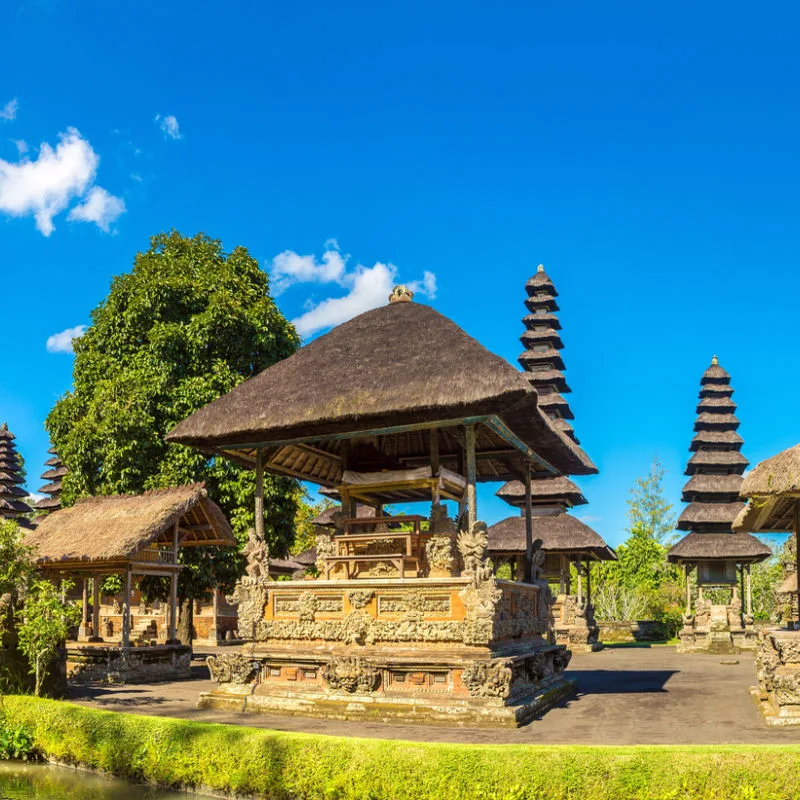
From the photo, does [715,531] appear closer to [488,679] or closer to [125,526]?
[125,526]

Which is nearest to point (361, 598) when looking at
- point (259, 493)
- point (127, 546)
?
point (259, 493)

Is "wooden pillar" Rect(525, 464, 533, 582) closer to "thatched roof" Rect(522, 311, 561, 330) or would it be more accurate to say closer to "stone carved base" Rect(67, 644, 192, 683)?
"stone carved base" Rect(67, 644, 192, 683)

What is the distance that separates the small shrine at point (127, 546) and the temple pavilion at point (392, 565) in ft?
14.9

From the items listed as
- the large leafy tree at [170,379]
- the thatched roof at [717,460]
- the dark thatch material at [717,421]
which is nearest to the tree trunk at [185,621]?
the large leafy tree at [170,379]

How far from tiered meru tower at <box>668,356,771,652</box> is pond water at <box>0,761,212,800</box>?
2642 cm

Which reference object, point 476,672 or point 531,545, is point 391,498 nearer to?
point 531,545

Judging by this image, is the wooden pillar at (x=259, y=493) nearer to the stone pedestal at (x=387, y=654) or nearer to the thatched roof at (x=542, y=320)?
the stone pedestal at (x=387, y=654)

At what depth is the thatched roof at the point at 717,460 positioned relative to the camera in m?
38.5

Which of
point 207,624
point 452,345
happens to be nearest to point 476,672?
point 452,345

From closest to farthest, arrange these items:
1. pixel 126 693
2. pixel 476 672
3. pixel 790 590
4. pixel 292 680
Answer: pixel 476 672 < pixel 292 680 < pixel 126 693 < pixel 790 590

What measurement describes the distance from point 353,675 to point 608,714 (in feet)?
13.8

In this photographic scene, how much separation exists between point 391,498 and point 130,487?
9.58 m

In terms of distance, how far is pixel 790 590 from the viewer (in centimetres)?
2736

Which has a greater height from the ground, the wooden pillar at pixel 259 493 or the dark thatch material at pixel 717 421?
the dark thatch material at pixel 717 421
